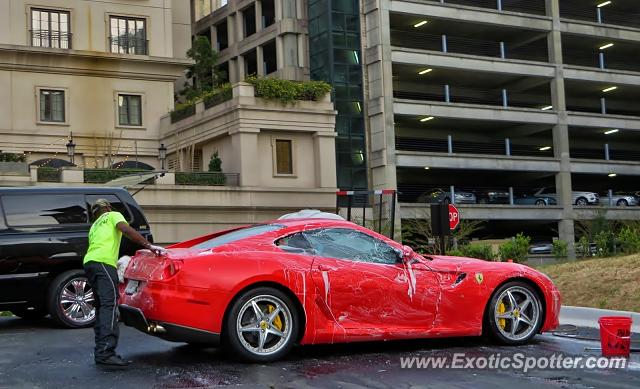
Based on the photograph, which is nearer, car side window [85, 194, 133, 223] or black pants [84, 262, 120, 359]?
black pants [84, 262, 120, 359]

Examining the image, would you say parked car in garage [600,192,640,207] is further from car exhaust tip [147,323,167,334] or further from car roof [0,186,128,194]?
car exhaust tip [147,323,167,334]

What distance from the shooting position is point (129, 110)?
137ft

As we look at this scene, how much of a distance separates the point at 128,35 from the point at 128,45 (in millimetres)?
542

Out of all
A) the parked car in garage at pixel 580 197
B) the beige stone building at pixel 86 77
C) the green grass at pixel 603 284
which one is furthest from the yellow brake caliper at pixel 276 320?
the parked car in garage at pixel 580 197

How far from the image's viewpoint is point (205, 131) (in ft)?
129

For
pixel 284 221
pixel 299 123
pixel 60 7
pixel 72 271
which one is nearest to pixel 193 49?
pixel 60 7

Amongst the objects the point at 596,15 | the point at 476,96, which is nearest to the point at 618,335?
the point at 476,96

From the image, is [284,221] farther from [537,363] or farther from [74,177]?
[74,177]

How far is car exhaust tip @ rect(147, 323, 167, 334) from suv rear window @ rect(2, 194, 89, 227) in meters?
4.79

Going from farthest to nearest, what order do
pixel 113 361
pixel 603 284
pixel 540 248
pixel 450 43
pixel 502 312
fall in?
pixel 450 43, pixel 540 248, pixel 603 284, pixel 502 312, pixel 113 361

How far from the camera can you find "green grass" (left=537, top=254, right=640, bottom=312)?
1292 centimetres

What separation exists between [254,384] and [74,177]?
28.6 metres

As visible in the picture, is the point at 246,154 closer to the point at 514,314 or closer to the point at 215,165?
the point at 215,165

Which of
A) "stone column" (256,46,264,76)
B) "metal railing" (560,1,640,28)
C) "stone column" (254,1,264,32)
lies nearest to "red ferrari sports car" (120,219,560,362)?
"stone column" (256,46,264,76)
